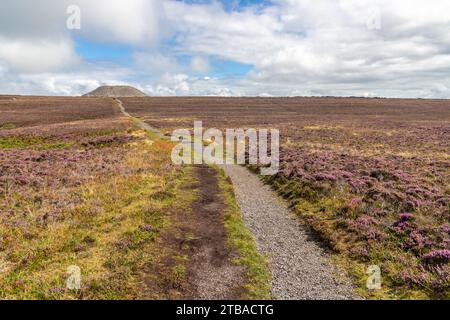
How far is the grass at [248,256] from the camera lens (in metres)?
10.5

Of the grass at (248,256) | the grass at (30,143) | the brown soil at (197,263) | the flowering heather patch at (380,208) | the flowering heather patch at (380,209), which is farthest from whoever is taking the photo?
the grass at (30,143)

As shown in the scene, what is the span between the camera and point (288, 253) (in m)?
13.3

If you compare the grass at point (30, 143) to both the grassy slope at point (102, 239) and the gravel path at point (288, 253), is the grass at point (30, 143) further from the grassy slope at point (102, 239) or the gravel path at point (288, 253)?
the gravel path at point (288, 253)

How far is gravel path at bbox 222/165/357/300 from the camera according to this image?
10562 mm

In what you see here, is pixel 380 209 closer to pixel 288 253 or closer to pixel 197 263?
pixel 288 253

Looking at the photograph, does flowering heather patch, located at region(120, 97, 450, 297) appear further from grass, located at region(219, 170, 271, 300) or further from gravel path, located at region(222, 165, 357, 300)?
grass, located at region(219, 170, 271, 300)

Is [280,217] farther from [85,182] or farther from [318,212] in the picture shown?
[85,182]

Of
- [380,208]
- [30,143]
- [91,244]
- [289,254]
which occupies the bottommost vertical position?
[289,254]

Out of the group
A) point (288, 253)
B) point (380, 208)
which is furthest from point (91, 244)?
point (380, 208)

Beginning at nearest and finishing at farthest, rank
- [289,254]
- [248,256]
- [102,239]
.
Result: 1. [248,256]
2. [289,254]
3. [102,239]

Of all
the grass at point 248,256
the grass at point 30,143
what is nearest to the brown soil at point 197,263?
the grass at point 248,256

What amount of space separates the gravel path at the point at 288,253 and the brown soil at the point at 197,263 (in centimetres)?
143

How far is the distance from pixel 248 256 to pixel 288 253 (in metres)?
1.68
